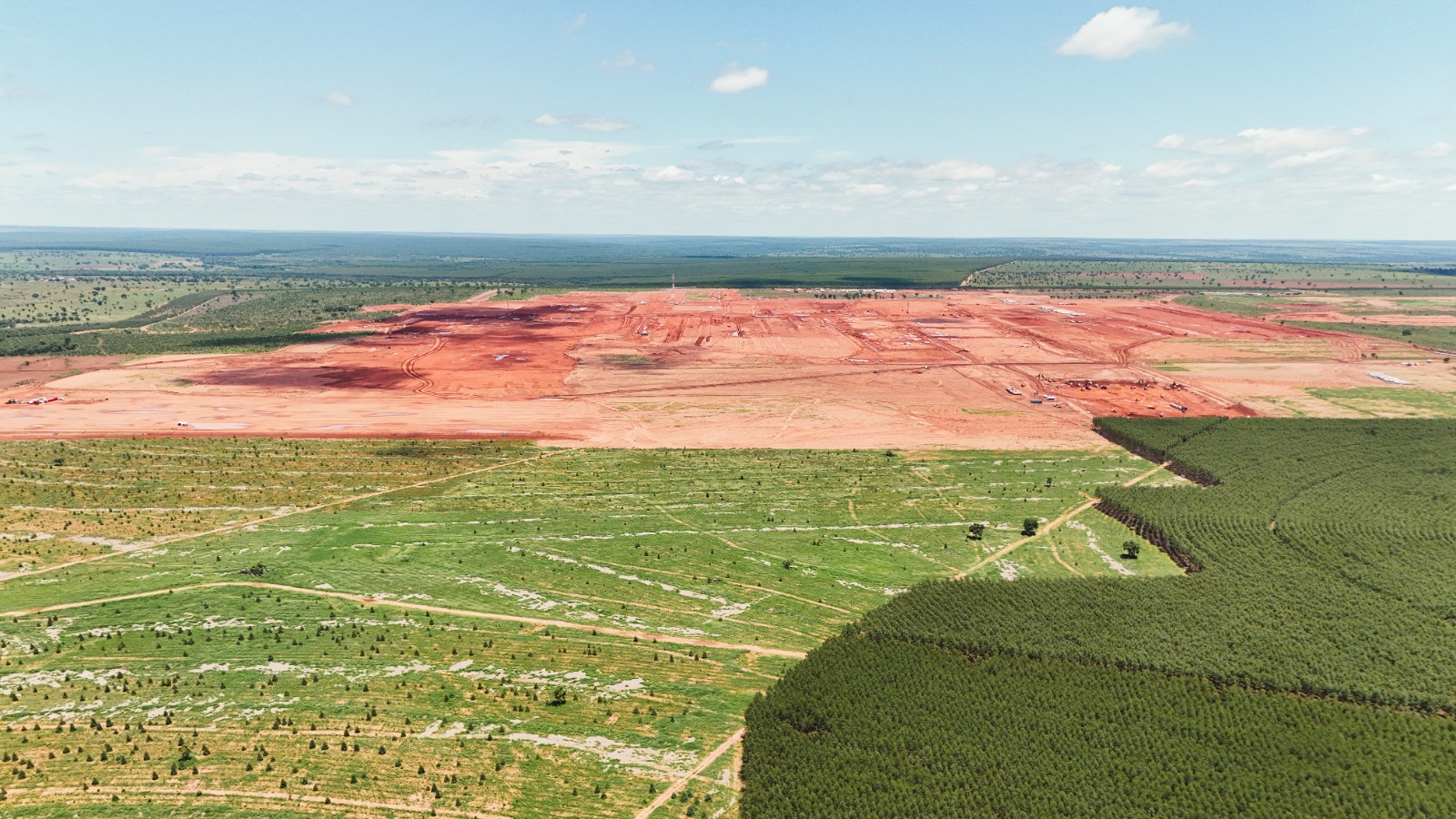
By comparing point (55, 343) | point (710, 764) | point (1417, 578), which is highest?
point (55, 343)

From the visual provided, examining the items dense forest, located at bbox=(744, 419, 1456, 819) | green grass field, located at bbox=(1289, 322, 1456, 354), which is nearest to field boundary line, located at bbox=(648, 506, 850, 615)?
dense forest, located at bbox=(744, 419, 1456, 819)

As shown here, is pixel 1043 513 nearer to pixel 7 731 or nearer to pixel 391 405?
pixel 7 731

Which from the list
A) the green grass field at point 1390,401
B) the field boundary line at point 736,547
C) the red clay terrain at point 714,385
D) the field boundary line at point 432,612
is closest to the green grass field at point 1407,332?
the red clay terrain at point 714,385

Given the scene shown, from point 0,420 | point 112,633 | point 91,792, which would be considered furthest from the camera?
point 0,420

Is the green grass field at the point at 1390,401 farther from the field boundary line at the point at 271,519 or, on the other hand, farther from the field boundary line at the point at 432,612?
the field boundary line at the point at 271,519

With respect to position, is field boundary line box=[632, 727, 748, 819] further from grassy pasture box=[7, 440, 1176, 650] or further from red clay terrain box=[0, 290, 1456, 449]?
red clay terrain box=[0, 290, 1456, 449]

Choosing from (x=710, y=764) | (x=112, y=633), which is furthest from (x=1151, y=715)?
(x=112, y=633)
